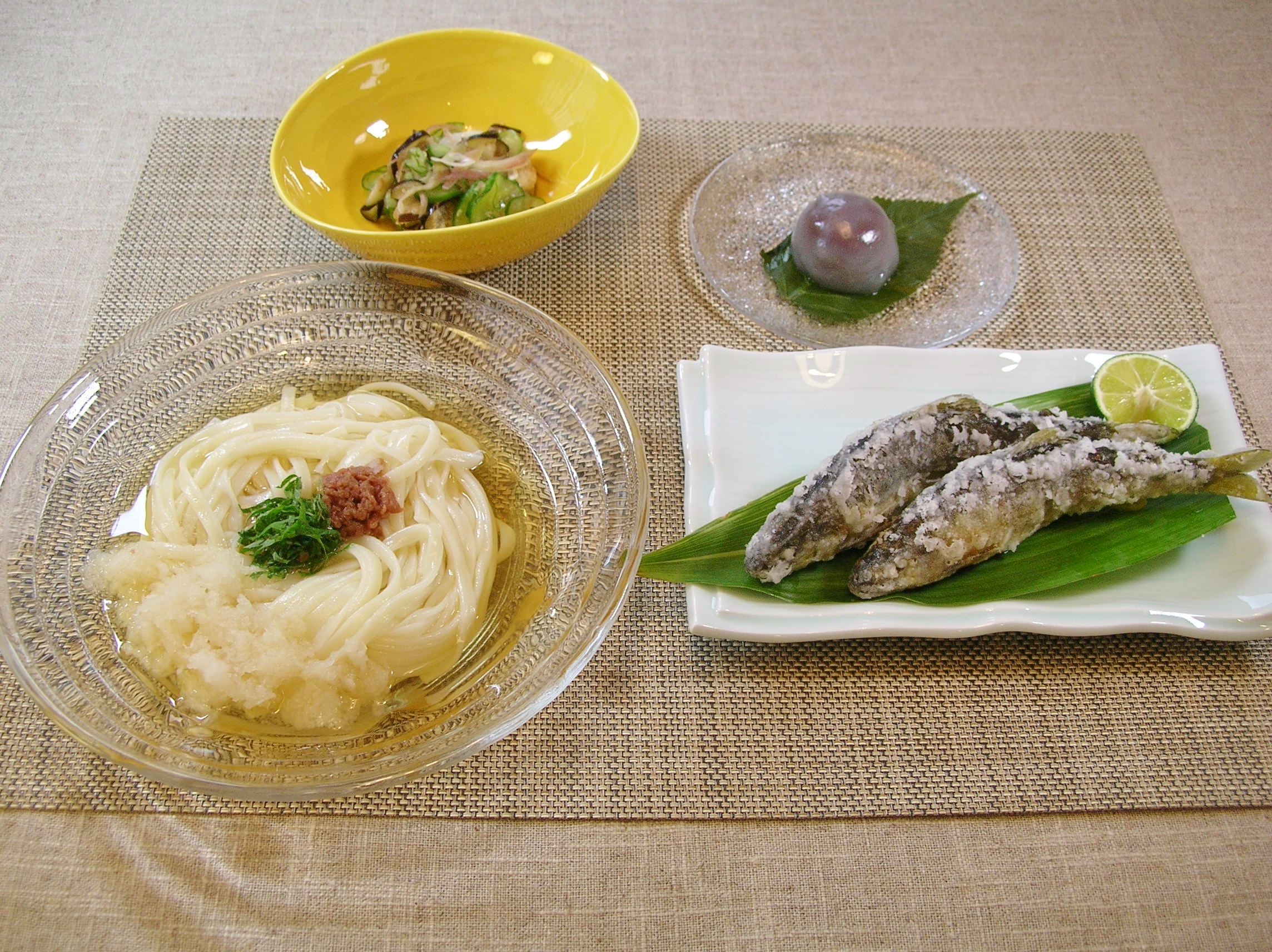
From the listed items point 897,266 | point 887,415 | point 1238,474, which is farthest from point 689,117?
point 1238,474

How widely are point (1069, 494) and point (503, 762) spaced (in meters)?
1.51

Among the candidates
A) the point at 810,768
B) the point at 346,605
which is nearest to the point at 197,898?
the point at 346,605

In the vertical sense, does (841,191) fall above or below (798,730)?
above

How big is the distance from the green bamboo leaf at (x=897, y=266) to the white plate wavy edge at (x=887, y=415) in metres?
0.24

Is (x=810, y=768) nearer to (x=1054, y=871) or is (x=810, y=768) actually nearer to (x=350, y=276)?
(x=1054, y=871)

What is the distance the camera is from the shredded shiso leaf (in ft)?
5.84

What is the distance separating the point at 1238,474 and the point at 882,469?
0.92 m

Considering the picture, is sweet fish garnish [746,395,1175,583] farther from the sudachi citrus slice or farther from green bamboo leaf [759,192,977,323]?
green bamboo leaf [759,192,977,323]

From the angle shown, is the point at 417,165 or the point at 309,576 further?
the point at 417,165

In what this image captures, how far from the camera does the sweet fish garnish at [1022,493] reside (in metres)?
1.93

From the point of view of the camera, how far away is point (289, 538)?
1.77 meters

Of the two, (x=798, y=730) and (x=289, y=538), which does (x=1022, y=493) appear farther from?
(x=289, y=538)

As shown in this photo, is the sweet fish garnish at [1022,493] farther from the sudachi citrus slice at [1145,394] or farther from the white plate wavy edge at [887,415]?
the sudachi citrus slice at [1145,394]

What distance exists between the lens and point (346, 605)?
70.9 inches
